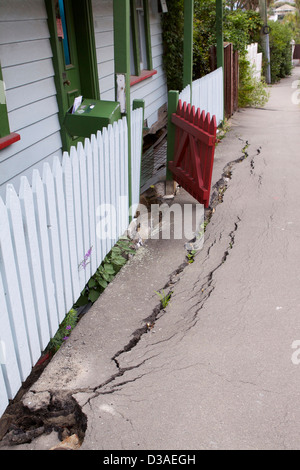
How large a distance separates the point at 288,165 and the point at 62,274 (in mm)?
4897

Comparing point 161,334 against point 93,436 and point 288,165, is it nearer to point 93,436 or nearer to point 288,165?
point 93,436

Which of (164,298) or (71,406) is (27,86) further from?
(71,406)

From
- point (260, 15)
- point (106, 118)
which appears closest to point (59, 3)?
point (106, 118)

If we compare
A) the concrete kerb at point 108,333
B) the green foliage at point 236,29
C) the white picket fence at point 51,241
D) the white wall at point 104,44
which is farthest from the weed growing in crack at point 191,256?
the green foliage at point 236,29

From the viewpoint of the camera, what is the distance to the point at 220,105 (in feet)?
29.9

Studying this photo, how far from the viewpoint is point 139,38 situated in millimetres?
8398

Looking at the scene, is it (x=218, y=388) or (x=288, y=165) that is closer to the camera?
(x=218, y=388)

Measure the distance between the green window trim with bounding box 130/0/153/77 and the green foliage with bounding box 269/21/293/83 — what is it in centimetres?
1055

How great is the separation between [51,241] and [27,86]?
7.33 feet

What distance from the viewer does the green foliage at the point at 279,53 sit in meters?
18.0

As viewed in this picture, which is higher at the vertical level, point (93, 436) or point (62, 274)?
point (62, 274)

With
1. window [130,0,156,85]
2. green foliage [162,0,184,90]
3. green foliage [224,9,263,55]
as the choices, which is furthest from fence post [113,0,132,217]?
green foliage [224,9,263,55]

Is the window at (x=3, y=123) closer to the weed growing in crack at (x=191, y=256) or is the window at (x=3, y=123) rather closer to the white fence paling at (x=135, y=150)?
the white fence paling at (x=135, y=150)
